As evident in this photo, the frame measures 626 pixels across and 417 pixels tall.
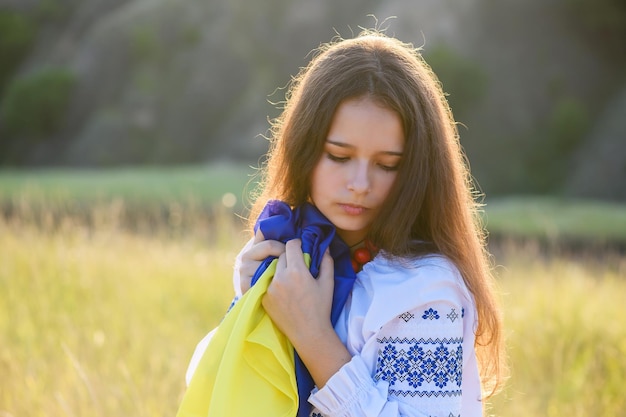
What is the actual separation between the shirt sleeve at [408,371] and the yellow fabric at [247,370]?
0.33 feet

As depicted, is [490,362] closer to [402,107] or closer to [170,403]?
[402,107]

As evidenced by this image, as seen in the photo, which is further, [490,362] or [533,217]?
[533,217]

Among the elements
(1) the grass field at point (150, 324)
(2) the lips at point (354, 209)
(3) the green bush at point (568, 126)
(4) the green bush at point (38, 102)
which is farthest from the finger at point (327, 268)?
(4) the green bush at point (38, 102)

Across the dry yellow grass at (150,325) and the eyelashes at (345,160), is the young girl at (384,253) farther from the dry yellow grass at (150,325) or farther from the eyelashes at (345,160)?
the dry yellow grass at (150,325)

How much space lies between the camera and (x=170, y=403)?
335cm

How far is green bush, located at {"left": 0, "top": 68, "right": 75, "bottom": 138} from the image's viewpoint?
26.9m

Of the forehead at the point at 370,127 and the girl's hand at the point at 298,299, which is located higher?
the forehead at the point at 370,127

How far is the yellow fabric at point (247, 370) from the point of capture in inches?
74.4

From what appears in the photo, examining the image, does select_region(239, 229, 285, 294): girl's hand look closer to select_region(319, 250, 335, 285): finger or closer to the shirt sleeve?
select_region(319, 250, 335, 285): finger

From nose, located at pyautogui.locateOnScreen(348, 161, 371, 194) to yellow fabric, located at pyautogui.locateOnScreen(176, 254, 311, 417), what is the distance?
0.22 meters

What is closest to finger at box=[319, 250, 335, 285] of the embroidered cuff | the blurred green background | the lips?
the lips

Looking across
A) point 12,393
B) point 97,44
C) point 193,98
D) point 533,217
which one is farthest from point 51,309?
point 97,44

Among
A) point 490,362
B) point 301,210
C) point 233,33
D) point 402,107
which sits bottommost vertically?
point 490,362

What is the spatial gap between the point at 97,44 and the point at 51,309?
25463mm
